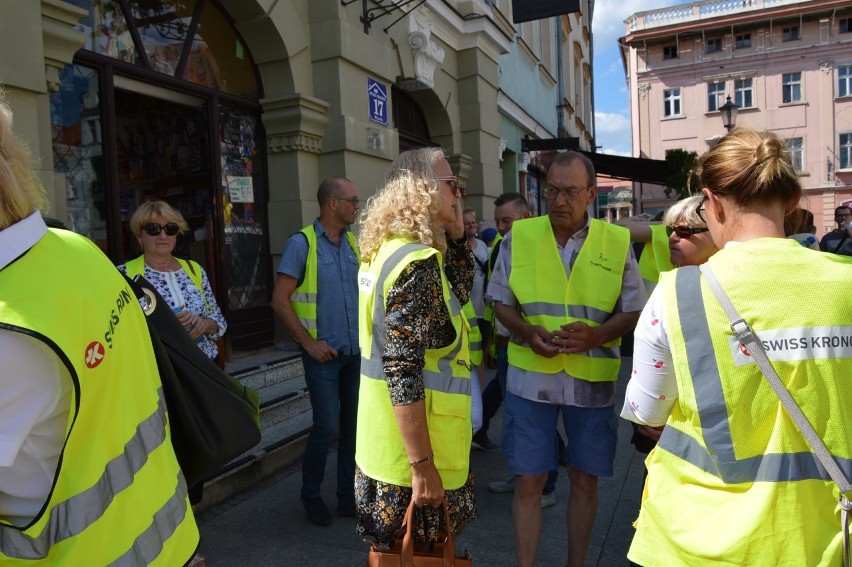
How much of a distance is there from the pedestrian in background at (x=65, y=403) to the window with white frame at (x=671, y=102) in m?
42.9

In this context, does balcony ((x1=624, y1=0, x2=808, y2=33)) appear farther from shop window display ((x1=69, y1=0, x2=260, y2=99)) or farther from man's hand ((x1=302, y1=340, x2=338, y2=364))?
man's hand ((x1=302, y1=340, x2=338, y2=364))

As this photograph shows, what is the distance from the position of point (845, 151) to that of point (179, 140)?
3992 cm

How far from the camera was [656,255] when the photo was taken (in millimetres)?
3420

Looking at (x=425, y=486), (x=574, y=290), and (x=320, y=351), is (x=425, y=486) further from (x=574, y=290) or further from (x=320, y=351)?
(x=320, y=351)

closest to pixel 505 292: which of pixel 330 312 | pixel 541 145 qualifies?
pixel 330 312

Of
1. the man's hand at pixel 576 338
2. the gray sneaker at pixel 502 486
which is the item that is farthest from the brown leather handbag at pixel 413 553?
the gray sneaker at pixel 502 486

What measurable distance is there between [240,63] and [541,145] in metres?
8.67

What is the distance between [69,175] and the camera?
463 cm

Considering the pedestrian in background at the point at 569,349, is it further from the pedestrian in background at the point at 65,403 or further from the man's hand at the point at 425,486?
the pedestrian in background at the point at 65,403

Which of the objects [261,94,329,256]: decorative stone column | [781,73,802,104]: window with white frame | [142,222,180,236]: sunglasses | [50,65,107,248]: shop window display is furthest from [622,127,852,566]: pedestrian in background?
[781,73,802,104]: window with white frame

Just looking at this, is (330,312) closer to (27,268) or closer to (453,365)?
(453,365)

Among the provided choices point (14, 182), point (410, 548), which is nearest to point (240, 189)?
point (410, 548)

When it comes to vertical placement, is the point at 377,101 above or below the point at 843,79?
below

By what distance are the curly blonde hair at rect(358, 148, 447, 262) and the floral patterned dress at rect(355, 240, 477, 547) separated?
0.17 m
